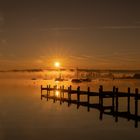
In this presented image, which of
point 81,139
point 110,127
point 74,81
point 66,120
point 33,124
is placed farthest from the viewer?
point 74,81

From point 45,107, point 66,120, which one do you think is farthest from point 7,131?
point 45,107

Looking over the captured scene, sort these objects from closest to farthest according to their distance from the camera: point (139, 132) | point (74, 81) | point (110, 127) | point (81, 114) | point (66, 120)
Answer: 1. point (139, 132)
2. point (110, 127)
3. point (66, 120)
4. point (81, 114)
5. point (74, 81)

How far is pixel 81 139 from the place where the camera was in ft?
88.5

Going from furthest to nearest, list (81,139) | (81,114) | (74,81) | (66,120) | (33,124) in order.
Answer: (74,81), (81,114), (66,120), (33,124), (81,139)

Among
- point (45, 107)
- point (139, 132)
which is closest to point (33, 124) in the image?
point (139, 132)

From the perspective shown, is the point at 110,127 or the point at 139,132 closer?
the point at 139,132

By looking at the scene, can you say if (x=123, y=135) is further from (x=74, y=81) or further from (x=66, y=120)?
(x=74, y=81)

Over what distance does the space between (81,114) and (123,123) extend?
8.77 meters

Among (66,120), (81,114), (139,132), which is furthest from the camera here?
(81,114)

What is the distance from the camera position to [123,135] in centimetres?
2834

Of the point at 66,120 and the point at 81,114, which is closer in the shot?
the point at 66,120

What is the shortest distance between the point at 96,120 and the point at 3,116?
10.7 metres

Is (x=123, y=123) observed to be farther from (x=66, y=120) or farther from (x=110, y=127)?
(x=66, y=120)

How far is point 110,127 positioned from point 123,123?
146 cm
